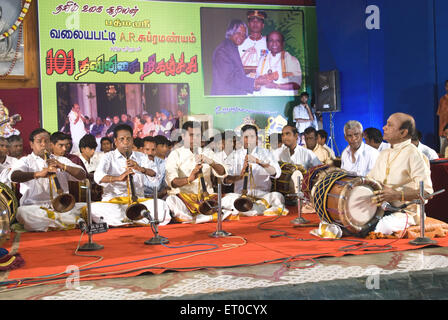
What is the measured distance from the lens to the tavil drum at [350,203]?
4.11 m

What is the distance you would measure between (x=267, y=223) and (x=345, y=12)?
551cm

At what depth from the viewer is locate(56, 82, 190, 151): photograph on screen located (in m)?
9.09

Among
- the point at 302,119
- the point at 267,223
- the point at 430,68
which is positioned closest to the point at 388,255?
the point at 267,223

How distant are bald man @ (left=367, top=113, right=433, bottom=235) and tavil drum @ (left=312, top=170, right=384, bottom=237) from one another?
10cm

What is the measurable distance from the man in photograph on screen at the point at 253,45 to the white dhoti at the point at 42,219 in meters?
5.56

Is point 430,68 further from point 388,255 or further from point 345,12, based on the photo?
point 388,255

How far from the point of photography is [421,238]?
13.0 ft

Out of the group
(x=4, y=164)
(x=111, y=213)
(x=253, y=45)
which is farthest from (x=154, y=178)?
(x=253, y=45)

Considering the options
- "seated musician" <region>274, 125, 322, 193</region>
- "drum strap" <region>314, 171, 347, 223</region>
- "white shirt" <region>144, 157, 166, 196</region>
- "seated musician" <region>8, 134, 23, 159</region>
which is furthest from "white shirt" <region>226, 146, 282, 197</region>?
"seated musician" <region>8, 134, 23, 159</region>

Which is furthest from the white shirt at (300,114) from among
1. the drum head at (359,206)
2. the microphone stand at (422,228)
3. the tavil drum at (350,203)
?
the microphone stand at (422,228)

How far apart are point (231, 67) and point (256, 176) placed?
408 cm

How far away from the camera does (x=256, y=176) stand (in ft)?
21.0

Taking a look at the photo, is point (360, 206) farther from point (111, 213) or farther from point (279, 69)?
point (279, 69)

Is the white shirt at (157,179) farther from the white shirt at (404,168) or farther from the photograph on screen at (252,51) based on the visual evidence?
the photograph on screen at (252,51)
